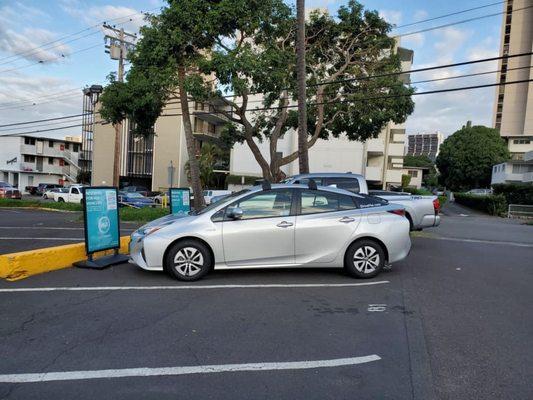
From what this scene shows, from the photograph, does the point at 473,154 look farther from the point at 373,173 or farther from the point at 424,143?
the point at 424,143

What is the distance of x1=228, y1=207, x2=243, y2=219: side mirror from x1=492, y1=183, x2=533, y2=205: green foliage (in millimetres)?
33414

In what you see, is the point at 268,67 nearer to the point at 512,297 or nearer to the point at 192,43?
the point at 192,43

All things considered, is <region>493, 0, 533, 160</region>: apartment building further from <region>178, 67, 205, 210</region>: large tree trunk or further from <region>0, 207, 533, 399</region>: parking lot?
<region>0, 207, 533, 399</region>: parking lot

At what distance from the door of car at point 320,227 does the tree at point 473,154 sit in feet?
209

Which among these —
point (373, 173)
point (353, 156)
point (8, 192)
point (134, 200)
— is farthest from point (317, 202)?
point (8, 192)

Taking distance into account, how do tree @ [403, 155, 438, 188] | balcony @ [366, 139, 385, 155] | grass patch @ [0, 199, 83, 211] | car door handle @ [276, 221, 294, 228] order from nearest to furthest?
1. car door handle @ [276, 221, 294, 228]
2. grass patch @ [0, 199, 83, 211]
3. balcony @ [366, 139, 385, 155]
4. tree @ [403, 155, 438, 188]

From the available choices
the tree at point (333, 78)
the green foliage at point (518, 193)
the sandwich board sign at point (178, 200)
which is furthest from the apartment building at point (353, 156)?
the sandwich board sign at point (178, 200)

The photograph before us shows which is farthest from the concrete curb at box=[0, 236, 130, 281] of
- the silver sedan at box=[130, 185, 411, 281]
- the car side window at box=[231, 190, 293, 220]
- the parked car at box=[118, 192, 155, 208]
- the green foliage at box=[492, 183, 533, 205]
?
the green foliage at box=[492, 183, 533, 205]

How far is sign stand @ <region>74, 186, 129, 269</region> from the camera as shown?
25.8ft

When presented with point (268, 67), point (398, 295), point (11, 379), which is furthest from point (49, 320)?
point (268, 67)

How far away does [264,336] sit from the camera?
479 centimetres

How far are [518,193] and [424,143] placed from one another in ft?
477

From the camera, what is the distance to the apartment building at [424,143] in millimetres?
168500

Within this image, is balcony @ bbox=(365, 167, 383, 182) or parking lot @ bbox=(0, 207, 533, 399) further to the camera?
balcony @ bbox=(365, 167, 383, 182)
